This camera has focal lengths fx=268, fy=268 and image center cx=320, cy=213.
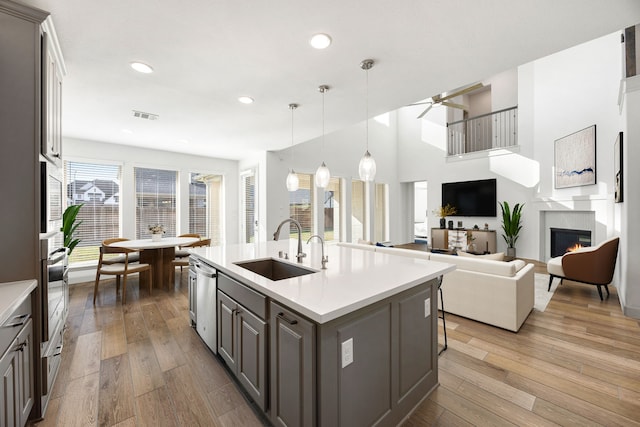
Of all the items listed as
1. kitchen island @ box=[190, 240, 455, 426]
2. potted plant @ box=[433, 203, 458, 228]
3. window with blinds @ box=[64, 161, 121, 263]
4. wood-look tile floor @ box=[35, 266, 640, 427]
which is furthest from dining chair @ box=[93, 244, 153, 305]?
potted plant @ box=[433, 203, 458, 228]

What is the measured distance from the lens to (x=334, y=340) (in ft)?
4.22

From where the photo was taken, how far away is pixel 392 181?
8.69 m

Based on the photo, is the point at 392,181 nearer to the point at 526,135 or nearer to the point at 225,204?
the point at 526,135

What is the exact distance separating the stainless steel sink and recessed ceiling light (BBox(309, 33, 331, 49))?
1.75 meters

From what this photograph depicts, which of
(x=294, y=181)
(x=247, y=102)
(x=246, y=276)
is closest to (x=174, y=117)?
(x=247, y=102)

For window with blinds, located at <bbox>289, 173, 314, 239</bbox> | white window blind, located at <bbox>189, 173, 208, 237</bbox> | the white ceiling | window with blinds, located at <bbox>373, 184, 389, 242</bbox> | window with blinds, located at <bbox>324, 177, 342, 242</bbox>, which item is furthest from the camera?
window with blinds, located at <bbox>373, 184, 389, 242</bbox>

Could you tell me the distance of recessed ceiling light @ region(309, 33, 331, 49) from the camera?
1.97 m

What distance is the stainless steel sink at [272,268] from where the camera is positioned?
2.28 m

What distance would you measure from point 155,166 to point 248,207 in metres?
2.10

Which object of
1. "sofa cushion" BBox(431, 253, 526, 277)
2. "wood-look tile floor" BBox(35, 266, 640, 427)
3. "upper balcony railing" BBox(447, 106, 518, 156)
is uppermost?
"upper balcony railing" BBox(447, 106, 518, 156)

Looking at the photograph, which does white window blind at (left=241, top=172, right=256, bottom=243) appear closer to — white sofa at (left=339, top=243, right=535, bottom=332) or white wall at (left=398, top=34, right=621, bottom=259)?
white sofa at (left=339, top=243, right=535, bottom=332)

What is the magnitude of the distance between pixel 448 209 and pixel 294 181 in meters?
5.68

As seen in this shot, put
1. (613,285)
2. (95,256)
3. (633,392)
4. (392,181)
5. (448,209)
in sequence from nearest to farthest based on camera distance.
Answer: (633,392) → (613,285) → (95,256) → (448,209) → (392,181)

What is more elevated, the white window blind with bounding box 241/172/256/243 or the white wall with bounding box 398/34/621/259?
the white wall with bounding box 398/34/621/259
